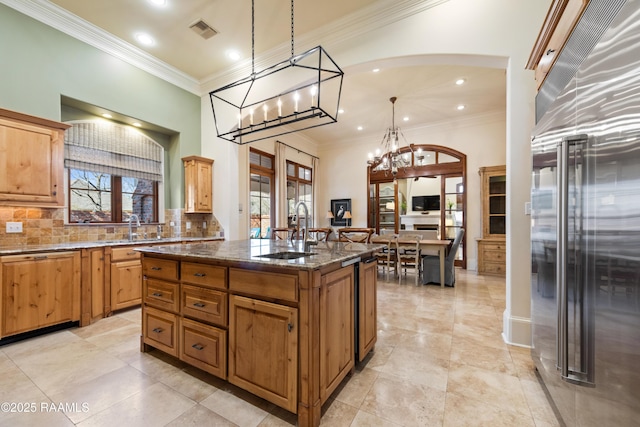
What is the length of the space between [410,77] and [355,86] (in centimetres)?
90

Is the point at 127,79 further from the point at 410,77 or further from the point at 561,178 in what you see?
the point at 561,178

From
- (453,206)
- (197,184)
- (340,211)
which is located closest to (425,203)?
(453,206)

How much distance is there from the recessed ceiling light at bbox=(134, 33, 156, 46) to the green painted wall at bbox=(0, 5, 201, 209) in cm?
44

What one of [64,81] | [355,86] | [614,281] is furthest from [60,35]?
[614,281]

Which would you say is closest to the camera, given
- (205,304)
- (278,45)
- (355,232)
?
(205,304)

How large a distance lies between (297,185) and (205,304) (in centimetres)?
562

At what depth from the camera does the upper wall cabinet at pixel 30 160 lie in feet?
8.54

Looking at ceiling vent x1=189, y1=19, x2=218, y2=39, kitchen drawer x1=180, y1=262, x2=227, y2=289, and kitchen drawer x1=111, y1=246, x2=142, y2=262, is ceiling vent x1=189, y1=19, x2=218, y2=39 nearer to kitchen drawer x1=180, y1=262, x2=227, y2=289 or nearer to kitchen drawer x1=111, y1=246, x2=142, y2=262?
kitchen drawer x1=111, y1=246, x2=142, y2=262

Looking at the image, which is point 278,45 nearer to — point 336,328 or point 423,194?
point 336,328

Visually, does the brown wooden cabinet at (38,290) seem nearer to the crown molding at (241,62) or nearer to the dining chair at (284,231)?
the dining chair at (284,231)

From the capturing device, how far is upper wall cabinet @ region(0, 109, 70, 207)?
2602 mm

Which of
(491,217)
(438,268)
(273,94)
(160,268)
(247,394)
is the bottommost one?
(247,394)

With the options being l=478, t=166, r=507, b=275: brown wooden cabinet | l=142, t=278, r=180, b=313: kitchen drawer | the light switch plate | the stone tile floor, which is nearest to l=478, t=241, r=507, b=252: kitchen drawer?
l=478, t=166, r=507, b=275: brown wooden cabinet

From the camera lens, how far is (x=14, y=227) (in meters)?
2.84
